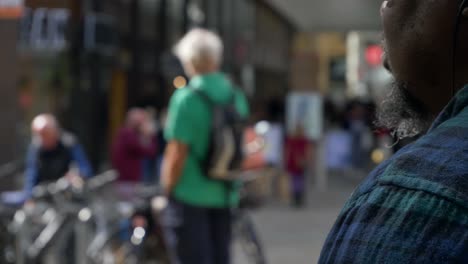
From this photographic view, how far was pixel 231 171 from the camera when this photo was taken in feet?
18.8

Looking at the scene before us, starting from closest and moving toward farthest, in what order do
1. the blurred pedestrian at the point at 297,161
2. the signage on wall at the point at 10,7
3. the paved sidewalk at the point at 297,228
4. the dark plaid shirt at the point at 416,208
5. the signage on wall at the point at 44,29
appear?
the dark plaid shirt at the point at 416,208 < the signage on wall at the point at 10,7 < the paved sidewalk at the point at 297,228 < the blurred pedestrian at the point at 297,161 < the signage on wall at the point at 44,29

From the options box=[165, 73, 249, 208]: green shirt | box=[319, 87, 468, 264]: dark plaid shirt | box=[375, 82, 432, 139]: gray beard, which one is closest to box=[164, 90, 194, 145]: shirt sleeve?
box=[165, 73, 249, 208]: green shirt

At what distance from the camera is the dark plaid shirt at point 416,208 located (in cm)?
111

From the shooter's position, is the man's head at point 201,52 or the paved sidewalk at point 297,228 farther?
the paved sidewalk at point 297,228

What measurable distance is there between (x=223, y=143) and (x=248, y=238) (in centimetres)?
228

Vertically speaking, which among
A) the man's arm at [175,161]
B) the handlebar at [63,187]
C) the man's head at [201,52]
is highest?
the man's head at [201,52]

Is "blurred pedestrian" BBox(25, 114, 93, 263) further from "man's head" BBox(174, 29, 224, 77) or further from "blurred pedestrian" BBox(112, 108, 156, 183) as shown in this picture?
"man's head" BBox(174, 29, 224, 77)

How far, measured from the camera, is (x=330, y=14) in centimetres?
1320

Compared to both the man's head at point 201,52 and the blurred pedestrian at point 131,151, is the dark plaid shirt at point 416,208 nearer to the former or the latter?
the man's head at point 201,52

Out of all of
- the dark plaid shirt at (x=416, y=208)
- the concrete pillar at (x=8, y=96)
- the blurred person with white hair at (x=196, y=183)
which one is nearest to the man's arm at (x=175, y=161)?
the blurred person with white hair at (x=196, y=183)

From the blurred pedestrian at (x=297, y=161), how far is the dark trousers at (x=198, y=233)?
35.1 ft

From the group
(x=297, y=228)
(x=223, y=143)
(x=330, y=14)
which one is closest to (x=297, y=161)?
(x=297, y=228)

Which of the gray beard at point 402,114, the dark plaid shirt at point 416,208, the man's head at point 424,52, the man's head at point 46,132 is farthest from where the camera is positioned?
the man's head at point 46,132

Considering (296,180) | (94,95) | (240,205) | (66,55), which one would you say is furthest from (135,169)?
(94,95)
